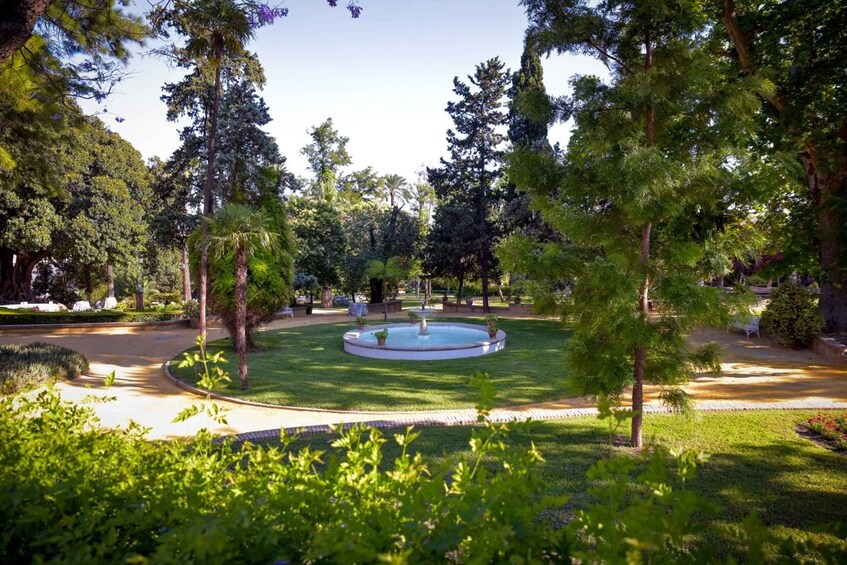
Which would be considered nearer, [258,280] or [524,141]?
[258,280]

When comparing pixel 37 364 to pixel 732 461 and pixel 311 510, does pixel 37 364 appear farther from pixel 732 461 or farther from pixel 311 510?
pixel 732 461

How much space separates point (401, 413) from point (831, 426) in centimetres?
650

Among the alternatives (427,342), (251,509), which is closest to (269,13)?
(251,509)

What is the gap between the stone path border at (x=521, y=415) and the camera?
7.00 metres

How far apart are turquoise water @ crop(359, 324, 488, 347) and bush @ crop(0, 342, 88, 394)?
27.7 feet

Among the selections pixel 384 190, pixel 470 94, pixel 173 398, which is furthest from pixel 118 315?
pixel 384 190

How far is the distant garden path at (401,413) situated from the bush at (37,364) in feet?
1.30

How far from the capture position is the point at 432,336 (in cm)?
1916

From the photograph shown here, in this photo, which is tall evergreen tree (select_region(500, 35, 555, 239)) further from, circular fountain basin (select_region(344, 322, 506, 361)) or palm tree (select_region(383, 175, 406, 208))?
palm tree (select_region(383, 175, 406, 208))

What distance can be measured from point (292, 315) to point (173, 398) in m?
16.2

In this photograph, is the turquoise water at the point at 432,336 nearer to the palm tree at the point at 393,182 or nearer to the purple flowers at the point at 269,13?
the purple flowers at the point at 269,13

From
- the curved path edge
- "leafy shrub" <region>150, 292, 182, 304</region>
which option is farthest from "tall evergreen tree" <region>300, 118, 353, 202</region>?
the curved path edge

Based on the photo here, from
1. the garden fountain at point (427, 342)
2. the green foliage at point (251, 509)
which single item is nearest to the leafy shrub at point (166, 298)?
the garden fountain at point (427, 342)

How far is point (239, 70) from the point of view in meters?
18.8
